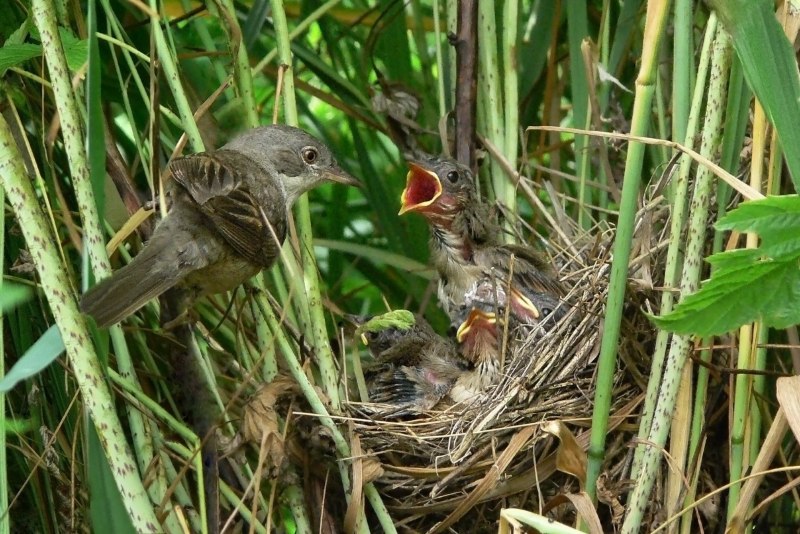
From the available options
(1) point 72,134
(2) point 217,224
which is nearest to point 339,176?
(2) point 217,224

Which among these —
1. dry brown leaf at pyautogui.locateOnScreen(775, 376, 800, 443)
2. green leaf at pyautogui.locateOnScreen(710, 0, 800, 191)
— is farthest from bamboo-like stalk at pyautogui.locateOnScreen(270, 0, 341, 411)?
green leaf at pyautogui.locateOnScreen(710, 0, 800, 191)

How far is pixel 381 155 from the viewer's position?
3811 millimetres

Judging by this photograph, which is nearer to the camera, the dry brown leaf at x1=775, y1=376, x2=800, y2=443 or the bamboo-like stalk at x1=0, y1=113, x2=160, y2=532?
the bamboo-like stalk at x1=0, y1=113, x2=160, y2=532

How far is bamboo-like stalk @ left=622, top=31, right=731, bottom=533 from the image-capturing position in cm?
200

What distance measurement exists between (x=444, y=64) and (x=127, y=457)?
6.19 ft

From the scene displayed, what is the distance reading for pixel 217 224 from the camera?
7.48 ft

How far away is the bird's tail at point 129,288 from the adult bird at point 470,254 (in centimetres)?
106

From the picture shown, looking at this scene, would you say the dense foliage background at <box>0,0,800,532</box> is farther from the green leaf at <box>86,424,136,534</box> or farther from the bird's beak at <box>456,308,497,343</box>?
the bird's beak at <box>456,308,497,343</box>

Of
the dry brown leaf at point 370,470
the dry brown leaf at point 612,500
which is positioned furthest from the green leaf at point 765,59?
the dry brown leaf at point 370,470

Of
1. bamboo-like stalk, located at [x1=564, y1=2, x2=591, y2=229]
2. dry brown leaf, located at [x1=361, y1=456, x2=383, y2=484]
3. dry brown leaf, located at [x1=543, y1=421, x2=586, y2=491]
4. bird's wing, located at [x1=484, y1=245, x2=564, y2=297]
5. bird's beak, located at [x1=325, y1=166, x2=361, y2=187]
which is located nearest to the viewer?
dry brown leaf, located at [x1=543, y1=421, x2=586, y2=491]

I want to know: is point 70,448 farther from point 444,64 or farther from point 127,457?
point 444,64

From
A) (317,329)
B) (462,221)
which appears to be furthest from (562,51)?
(317,329)

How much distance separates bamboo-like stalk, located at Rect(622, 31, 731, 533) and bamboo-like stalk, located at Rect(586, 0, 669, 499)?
0.16 meters

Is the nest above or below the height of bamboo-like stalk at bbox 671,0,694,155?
below
